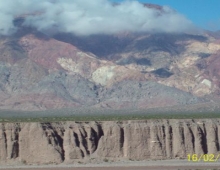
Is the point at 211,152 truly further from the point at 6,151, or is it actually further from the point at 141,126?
the point at 6,151

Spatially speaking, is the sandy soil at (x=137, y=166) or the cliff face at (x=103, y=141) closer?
the sandy soil at (x=137, y=166)

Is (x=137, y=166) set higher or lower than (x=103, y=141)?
lower

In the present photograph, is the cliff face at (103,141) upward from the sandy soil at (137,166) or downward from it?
upward

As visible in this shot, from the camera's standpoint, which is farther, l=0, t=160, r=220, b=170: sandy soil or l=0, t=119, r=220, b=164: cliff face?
l=0, t=119, r=220, b=164: cliff face

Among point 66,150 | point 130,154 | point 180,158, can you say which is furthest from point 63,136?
point 180,158

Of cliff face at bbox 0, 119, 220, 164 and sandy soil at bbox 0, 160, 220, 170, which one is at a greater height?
cliff face at bbox 0, 119, 220, 164

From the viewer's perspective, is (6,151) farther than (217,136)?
No

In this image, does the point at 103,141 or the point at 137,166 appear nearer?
the point at 137,166
